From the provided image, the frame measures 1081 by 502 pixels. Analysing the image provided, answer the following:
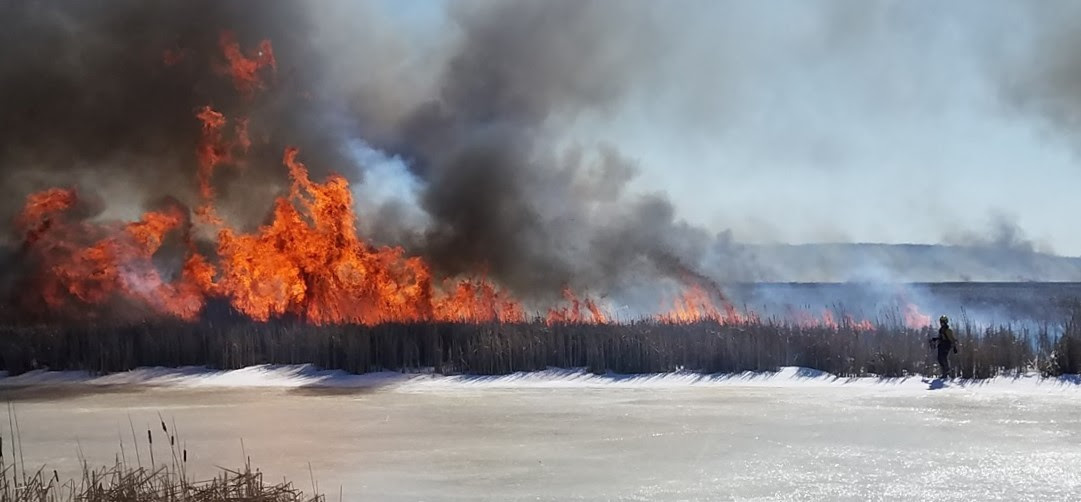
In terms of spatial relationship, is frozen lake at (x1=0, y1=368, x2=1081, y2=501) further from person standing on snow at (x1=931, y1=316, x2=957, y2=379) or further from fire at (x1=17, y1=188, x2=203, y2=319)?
fire at (x1=17, y1=188, x2=203, y2=319)

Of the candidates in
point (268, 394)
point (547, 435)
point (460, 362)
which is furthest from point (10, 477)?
point (460, 362)

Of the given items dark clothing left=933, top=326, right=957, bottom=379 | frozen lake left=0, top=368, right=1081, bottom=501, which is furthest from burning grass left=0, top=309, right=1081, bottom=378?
frozen lake left=0, top=368, right=1081, bottom=501

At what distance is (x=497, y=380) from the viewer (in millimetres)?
17469

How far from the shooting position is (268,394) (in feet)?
52.0

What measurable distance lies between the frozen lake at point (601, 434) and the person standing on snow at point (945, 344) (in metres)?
0.57

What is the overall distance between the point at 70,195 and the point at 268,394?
17147mm

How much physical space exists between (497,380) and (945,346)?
7072mm

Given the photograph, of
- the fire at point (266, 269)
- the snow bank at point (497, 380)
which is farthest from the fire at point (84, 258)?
the snow bank at point (497, 380)

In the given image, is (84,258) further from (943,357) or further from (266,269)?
(943,357)

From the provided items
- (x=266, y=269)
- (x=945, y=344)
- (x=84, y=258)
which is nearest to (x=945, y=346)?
(x=945, y=344)

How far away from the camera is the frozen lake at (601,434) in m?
8.54

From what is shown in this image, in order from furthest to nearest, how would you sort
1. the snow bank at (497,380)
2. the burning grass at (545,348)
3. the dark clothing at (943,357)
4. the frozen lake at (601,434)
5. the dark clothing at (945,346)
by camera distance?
the burning grass at (545,348), the dark clothing at (943,357), the dark clothing at (945,346), the snow bank at (497,380), the frozen lake at (601,434)

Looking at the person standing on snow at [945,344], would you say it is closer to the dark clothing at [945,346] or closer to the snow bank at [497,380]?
the dark clothing at [945,346]

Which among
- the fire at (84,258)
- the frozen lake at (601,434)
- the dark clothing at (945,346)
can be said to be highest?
the fire at (84,258)
